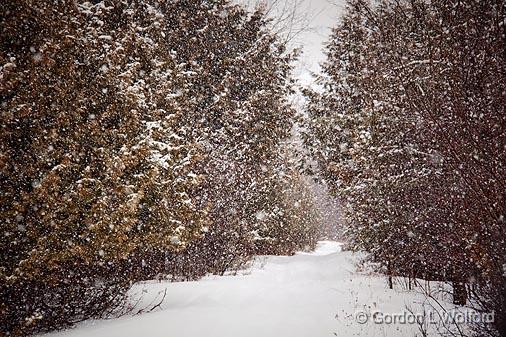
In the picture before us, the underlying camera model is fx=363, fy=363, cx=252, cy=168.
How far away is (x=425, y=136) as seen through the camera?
6.14 metres

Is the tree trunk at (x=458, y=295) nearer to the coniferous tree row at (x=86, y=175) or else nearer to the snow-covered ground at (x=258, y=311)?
the snow-covered ground at (x=258, y=311)

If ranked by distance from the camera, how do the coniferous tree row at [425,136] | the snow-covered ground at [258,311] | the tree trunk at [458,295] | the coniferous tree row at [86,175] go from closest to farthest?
the coniferous tree row at [425,136]
the coniferous tree row at [86,175]
the snow-covered ground at [258,311]
the tree trunk at [458,295]

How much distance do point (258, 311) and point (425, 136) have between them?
14.6 feet

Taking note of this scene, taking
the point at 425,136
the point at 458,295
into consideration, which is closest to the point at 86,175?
the point at 425,136

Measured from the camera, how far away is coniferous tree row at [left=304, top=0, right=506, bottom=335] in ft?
12.6

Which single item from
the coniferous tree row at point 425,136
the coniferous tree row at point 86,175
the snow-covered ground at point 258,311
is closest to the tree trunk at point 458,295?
the coniferous tree row at point 425,136

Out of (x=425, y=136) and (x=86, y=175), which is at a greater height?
(x=425, y=136)

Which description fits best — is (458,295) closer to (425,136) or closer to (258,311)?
(425,136)

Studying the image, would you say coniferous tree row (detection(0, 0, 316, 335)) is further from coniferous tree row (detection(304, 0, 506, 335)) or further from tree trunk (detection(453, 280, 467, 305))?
tree trunk (detection(453, 280, 467, 305))

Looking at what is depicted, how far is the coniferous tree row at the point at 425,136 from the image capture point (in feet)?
12.6

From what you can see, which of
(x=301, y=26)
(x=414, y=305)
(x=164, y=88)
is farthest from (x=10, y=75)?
(x=301, y=26)

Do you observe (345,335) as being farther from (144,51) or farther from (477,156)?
(144,51)

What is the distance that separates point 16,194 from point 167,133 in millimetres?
4240

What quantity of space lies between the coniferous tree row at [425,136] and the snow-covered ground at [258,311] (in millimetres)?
1289
